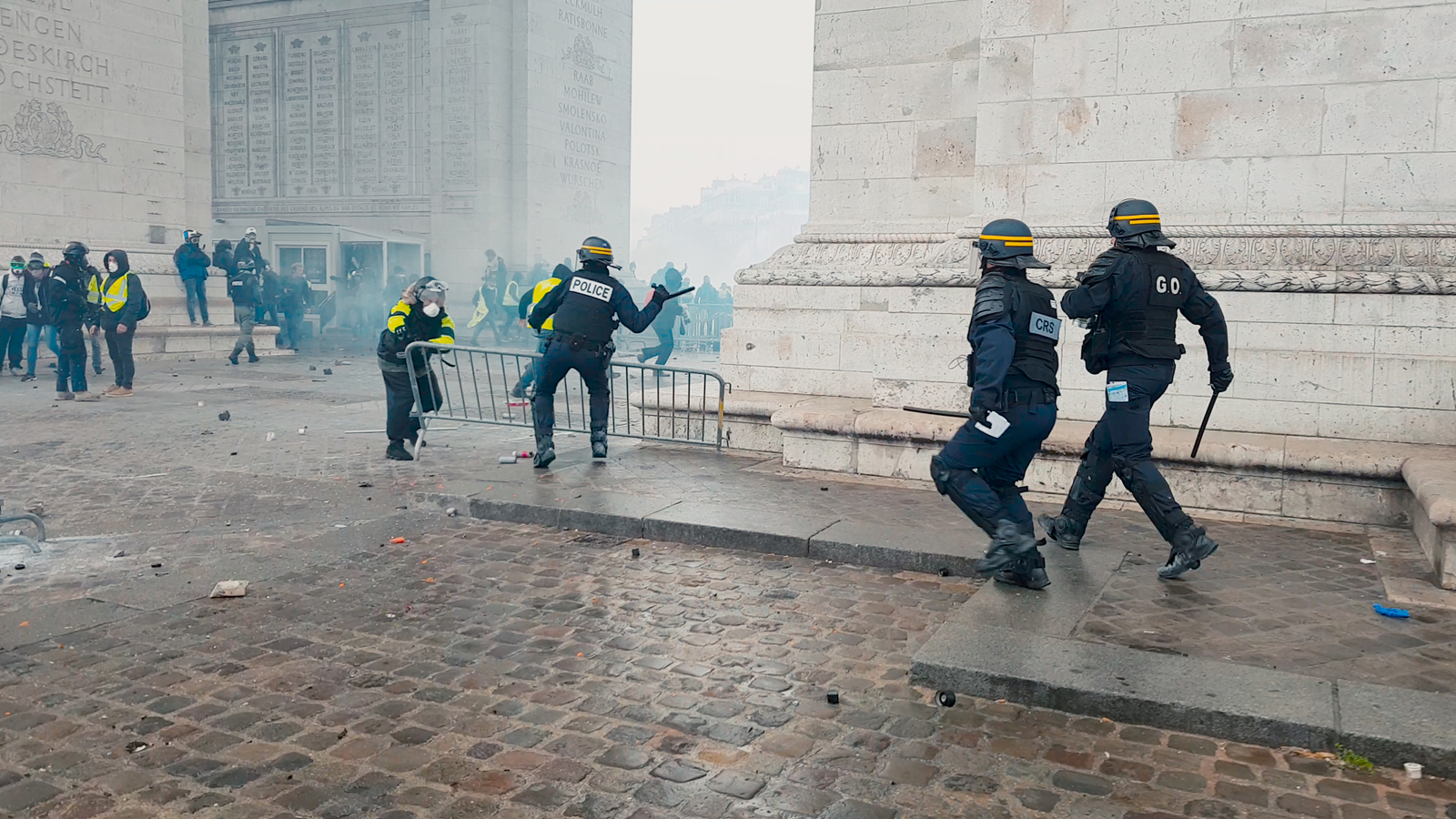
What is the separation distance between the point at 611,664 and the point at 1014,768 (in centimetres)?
172

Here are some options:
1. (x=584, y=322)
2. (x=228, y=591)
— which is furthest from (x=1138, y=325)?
(x=228, y=591)

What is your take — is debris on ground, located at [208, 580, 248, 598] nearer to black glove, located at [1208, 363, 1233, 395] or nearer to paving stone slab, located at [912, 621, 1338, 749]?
paving stone slab, located at [912, 621, 1338, 749]

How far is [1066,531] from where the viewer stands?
20.6 feet

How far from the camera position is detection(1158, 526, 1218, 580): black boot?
18.2ft

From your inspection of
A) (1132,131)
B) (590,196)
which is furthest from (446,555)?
(590,196)

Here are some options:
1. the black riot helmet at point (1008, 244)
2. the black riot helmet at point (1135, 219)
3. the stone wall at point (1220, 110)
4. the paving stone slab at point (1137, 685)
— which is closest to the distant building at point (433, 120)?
the stone wall at point (1220, 110)

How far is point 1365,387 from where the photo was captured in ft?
23.6

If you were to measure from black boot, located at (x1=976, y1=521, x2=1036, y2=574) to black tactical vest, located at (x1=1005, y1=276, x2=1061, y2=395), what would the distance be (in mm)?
687

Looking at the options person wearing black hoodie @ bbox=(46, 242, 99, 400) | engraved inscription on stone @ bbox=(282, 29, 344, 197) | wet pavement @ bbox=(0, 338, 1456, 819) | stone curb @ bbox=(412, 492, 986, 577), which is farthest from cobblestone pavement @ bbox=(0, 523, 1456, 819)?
engraved inscription on stone @ bbox=(282, 29, 344, 197)

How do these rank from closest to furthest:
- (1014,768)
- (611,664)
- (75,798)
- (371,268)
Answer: (75,798) → (1014,768) → (611,664) → (371,268)

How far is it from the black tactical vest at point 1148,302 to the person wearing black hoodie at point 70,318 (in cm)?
1218

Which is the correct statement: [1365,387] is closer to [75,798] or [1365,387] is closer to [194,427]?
[75,798]

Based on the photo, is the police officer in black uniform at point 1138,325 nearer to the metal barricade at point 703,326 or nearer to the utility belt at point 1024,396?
the utility belt at point 1024,396

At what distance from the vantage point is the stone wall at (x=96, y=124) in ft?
58.8
